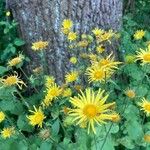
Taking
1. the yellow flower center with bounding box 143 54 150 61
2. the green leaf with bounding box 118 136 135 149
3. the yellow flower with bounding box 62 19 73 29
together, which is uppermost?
the yellow flower center with bounding box 143 54 150 61

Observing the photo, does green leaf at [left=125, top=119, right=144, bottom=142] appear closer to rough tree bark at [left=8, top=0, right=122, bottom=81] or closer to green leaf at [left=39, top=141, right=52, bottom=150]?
green leaf at [left=39, top=141, right=52, bottom=150]

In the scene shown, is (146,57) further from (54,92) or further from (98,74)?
(54,92)

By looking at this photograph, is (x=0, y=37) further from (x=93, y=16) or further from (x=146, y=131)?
(x=146, y=131)

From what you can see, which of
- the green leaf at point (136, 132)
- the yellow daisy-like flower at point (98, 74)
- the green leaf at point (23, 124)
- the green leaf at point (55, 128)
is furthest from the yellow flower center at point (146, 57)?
the green leaf at point (23, 124)

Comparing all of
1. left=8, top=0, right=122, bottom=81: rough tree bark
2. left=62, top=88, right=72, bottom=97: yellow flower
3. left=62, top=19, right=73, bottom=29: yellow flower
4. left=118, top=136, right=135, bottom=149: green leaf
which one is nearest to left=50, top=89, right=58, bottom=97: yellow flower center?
left=62, top=88, right=72, bottom=97: yellow flower

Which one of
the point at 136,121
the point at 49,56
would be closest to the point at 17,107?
the point at 49,56

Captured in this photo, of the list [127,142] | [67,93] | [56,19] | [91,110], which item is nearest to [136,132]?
[127,142]

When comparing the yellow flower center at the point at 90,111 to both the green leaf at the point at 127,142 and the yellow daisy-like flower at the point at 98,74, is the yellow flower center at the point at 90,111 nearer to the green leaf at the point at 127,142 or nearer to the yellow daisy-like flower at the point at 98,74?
the yellow daisy-like flower at the point at 98,74
